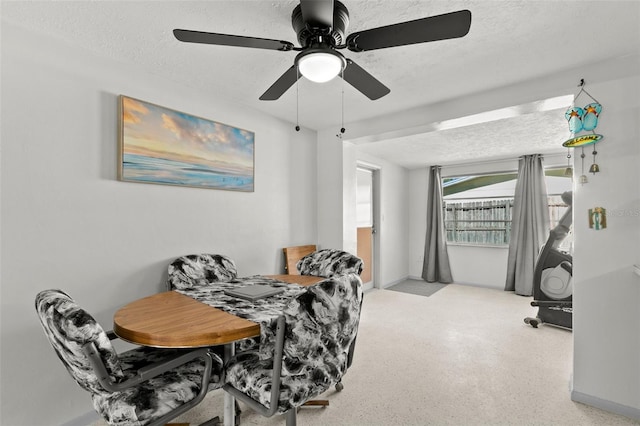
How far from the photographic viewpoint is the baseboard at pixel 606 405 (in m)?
1.97

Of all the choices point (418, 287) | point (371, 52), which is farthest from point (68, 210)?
point (418, 287)

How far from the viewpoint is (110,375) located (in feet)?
3.90

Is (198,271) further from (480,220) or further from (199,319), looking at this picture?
(480,220)

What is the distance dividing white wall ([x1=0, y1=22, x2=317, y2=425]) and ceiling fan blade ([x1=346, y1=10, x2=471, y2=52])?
1733 millimetres

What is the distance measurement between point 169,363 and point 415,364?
2.09 metres

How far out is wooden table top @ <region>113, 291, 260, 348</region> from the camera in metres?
1.27

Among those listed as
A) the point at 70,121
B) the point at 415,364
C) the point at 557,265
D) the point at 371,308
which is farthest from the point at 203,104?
the point at 557,265

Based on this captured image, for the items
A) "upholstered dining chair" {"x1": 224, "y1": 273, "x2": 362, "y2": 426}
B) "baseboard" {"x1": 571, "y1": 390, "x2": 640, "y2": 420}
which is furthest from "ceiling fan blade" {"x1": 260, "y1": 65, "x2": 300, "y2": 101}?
"baseboard" {"x1": 571, "y1": 390, "x2": 640, "y2": 420}

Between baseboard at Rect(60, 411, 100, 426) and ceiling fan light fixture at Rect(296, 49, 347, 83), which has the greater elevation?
ceiling fan light fixture at Rect(296, 49, 347, 83)

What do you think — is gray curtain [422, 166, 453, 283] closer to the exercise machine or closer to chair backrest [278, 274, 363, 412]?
the exercise machine

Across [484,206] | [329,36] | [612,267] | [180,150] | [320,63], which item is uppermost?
[329,36]

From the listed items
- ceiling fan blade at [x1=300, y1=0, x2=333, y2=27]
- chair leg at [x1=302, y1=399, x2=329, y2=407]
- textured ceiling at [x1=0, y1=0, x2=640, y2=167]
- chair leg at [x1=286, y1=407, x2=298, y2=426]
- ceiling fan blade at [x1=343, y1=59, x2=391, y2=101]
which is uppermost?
textured ceiling at [x1=0, y1=0, x2=640, y2=167]

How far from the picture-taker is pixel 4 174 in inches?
66.6

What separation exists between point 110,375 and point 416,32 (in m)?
1.90
